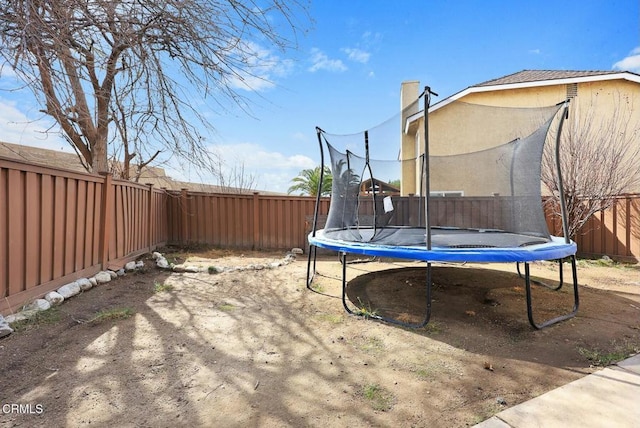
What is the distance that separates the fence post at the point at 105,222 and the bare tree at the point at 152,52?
661 mm

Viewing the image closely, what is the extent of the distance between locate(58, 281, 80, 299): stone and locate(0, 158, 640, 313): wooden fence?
0.19 ft

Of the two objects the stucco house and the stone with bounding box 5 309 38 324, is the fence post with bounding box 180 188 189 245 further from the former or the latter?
the stucco house

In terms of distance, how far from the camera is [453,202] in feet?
14.7

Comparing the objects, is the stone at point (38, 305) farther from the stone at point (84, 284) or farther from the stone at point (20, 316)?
the stone at point (84, 284)

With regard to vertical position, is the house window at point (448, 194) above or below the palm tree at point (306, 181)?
below

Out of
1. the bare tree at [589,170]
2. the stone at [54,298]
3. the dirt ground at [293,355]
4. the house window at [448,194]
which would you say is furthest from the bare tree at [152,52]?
the bare tree at [589,170]

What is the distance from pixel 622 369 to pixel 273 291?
103 inches

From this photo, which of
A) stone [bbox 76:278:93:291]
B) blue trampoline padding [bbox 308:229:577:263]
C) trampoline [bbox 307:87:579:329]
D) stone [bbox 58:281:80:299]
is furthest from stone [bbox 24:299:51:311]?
blue trampoline padding [bbox 308:229:577:263]

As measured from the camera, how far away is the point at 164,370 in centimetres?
159

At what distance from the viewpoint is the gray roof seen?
21.9ft

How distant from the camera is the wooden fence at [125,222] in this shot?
88.7 inches

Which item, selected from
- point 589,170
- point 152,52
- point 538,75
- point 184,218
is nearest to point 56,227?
point 152,52

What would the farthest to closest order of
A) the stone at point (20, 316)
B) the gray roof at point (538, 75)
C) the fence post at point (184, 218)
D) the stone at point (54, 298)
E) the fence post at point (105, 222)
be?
1. the gray roof at point (538, 75)
2. the fence post at point (184, 218)
3. the fence post at point (105, 222)
4. the stone at point (54, 298)
5. the stone at point (20, 316)

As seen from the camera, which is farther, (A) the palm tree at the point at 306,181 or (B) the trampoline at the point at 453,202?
(A) the palm tree at the point at 306,181
